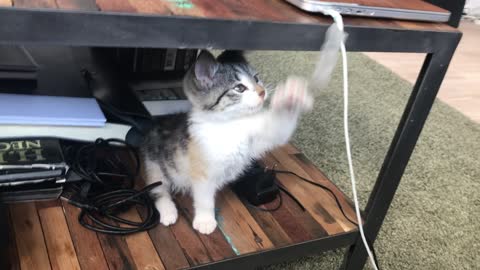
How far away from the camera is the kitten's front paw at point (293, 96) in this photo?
0.62 m

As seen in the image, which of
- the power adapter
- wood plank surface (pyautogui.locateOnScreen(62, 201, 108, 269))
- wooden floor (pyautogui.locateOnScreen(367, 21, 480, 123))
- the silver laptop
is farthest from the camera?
wooden floor (pyautogui.locateOnScreen(367, 21, 480, 123))

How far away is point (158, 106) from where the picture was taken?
1.01 m

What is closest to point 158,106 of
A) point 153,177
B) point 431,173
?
point 153,177

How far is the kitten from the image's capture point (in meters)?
0.73

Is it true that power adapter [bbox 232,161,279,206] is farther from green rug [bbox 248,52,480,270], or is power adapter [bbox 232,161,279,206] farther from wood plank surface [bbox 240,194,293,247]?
green rug [bbox 248,52,480,270]

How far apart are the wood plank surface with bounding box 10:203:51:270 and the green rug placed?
0.50 metres

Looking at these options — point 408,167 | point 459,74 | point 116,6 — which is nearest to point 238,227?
point 116,6

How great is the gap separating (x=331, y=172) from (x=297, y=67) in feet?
2.33

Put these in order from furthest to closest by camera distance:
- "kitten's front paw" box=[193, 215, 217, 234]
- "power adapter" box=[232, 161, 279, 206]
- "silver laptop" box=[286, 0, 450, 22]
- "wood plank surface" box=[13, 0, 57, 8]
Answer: "power adapter" box=[232, 161, 279, 206] → "kitten's front paw" box=[193, 215, 217, 234] → "silver laptop" box=[286, 0, 450, 22] → "wood plank surface" box=[13, 0, 57, 8]

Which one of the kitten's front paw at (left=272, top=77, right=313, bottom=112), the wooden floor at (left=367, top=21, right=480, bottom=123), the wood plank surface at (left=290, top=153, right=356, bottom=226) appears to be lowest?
the wooden floor at (left=367, top=21, right=480, bottom=123)

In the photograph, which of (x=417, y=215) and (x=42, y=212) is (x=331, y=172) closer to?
(x=417, y=215)

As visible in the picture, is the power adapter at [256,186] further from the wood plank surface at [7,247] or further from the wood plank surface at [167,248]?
the wood plank surface at [7,247]

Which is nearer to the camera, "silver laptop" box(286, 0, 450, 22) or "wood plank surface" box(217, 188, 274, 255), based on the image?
"silver laptop" box(286, 0, 450, 22)

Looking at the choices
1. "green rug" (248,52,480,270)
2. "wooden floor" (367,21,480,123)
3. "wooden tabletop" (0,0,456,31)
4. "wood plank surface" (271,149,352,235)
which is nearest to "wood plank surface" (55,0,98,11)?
"wooden tabletop" (0,0,456,31)
